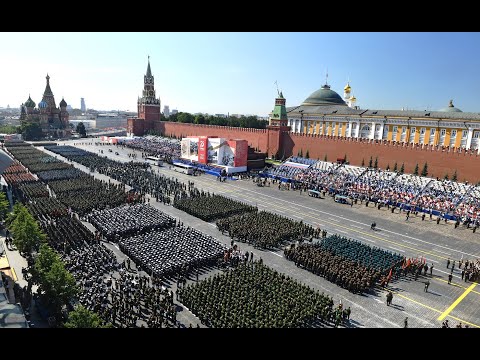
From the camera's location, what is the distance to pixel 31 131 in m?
73.4

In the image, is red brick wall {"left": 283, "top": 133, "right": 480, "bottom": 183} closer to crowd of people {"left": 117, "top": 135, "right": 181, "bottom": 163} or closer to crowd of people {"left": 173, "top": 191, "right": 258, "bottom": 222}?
crowd of people {"left": 117, "top": 135, "right": 181, "bottom": 163}

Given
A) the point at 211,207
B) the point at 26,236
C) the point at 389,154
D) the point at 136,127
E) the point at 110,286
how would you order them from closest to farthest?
1. the point at 110,286
2. the point at 26,236
3. the point at 211,207
4. the point at 389,154
5. the point at 136,127

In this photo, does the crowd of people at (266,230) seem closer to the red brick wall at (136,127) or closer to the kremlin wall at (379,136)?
the kremlin wall at (379,136)

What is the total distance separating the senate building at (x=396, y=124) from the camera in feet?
127

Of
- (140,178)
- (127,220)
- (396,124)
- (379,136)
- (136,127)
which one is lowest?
(127,220)

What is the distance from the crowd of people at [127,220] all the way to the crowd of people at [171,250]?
26.8 inches

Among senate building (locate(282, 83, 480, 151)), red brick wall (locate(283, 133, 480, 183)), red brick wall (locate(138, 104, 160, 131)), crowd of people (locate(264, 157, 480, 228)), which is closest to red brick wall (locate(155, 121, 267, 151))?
red brick wall (locate(138, 104, 160, 131))

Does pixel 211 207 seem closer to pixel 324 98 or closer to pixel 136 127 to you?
pixel 324 98

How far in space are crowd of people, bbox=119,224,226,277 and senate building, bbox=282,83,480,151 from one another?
95.2ft

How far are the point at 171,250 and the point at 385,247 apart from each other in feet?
41.9

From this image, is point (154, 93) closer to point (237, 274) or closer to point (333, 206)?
point (333, 206)

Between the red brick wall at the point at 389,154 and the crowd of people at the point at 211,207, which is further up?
the red brick wall at the point at 389,154

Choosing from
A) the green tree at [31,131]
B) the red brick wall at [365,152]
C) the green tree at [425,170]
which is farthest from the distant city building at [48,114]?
the green tree at [425,170]

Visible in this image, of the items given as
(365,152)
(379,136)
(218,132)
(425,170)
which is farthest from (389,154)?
(218,132)
